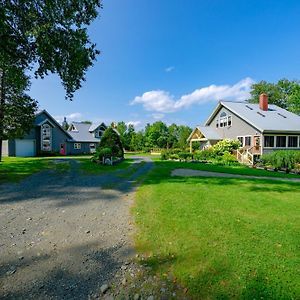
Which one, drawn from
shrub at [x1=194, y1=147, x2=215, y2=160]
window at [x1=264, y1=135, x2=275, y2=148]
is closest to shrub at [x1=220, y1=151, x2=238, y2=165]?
shrub at [x1=194, y1=147, x2=215, y2=160]

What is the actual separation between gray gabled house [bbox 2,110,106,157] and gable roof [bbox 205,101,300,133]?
83.5 feet

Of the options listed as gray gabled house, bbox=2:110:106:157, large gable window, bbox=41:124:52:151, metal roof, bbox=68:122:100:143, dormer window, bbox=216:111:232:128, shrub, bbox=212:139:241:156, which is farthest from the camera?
metal roof, bbox=68:122:100:143

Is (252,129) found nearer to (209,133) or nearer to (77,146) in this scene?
(209,133)

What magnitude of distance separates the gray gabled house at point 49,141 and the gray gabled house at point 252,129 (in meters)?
22.7

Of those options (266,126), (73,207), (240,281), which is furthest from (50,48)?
(266,126)

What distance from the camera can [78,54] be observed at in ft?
35.6

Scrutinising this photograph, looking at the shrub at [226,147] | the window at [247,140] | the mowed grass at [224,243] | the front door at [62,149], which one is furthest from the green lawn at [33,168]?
the front door at [62,149]

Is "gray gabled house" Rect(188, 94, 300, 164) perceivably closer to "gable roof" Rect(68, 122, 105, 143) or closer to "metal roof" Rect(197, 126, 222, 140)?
"metal roof" Rect(197, 126, 222, 140)

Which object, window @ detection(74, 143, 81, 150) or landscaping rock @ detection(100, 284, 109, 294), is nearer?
A: landscaping rock @ detection(100, 284, 109, 294)

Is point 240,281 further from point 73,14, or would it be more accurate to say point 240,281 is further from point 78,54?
point 73,14

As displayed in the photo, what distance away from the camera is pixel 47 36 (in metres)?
10.4

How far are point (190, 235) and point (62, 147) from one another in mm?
38919

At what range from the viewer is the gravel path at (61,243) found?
3.07 meters

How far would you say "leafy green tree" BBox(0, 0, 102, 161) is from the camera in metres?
10.5
